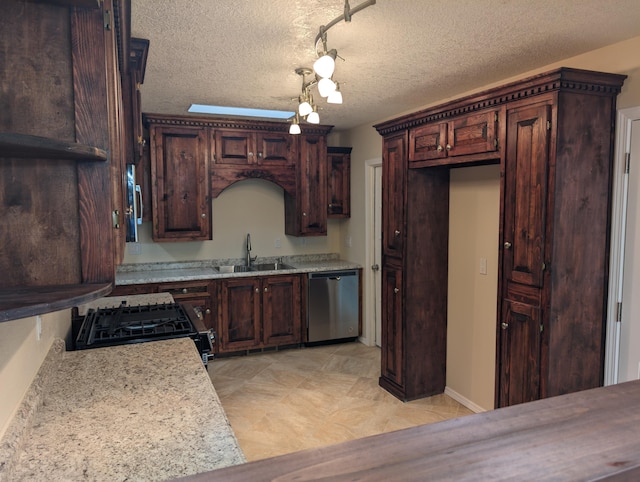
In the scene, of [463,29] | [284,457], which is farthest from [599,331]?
[284,457]

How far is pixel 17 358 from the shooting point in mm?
1387

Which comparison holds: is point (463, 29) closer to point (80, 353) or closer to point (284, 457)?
point (284, 457)

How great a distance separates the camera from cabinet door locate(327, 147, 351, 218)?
5.25 m

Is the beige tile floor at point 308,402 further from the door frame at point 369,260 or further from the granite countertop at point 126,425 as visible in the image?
the granite countertop at point 126,425

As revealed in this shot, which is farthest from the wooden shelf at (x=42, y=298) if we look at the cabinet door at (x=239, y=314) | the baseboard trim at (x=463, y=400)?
the cabinet door at (x=239, y=314)

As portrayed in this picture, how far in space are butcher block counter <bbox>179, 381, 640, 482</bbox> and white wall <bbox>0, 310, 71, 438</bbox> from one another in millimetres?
840

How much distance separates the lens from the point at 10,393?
1290 mm

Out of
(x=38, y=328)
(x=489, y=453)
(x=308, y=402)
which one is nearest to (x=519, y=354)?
(x=308, y=402)

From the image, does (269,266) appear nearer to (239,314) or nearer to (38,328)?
(239,314)

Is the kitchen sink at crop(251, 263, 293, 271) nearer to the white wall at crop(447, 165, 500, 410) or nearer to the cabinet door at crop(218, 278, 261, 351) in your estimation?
the cabinet door at crop(218, 278, 261, 351)

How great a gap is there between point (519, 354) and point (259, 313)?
2.80 meters

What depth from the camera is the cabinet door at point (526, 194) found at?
7.95 ft

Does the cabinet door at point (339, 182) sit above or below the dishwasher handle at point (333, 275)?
above

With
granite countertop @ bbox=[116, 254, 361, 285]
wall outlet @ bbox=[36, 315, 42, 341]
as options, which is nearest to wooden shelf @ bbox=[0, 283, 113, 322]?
wall outlet @ bbox=[36, 315, 42, 341]
